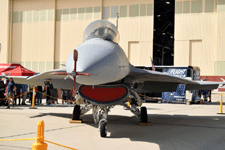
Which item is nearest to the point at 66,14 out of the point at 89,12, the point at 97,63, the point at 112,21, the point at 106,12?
the point at 89,12

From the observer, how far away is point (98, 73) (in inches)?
219

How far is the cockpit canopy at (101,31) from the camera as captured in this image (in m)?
7.86

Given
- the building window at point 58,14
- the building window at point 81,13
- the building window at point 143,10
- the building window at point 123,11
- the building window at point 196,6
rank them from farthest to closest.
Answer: the building window at point 58,14 < the building window at point 81,13 < the building window at point 123,11 < the building window at point 143,10 < the building window at point 196,6

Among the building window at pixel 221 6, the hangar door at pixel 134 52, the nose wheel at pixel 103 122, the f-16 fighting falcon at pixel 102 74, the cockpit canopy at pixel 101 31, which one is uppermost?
the building window at pixel 221 6

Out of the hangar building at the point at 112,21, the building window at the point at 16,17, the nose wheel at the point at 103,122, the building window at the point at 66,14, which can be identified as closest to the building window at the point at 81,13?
the hangar building at the point at 112,21

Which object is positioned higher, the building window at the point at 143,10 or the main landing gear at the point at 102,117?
the building window at the point at 143,10

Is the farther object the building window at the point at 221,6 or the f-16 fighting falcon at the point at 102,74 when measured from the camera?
the building window at the point at 221,6

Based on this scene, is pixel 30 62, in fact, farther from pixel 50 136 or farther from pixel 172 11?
pixel 50 136

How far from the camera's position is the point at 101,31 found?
25.9 ft

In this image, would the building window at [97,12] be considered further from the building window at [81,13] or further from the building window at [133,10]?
the building window at [133,10]

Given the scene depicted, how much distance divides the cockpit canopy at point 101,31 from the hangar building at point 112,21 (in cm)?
2759

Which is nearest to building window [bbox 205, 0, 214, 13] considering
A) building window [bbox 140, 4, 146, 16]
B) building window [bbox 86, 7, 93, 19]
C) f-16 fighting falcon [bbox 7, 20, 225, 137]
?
building window [bbox 140, 4, 146, 16]

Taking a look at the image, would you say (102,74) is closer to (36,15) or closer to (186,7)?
(186,7)

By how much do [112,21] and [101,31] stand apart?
98.5 feet
